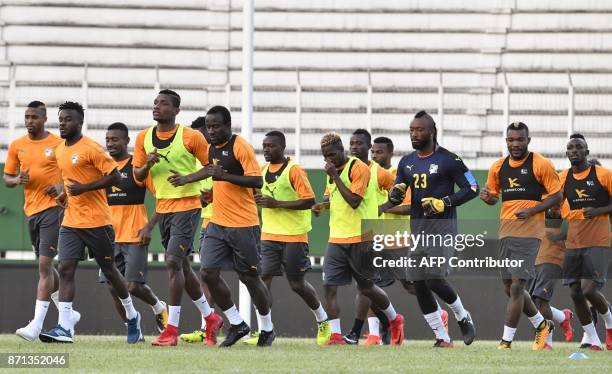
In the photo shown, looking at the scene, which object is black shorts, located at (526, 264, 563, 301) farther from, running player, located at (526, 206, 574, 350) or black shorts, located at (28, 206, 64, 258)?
black shorts, located at (28, 206, 64, 258)

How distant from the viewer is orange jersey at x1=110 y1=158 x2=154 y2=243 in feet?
55.6

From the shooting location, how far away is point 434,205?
14969 millimetres

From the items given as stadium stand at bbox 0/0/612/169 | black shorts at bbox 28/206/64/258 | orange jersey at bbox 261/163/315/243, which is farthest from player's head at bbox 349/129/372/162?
stadium stand at bbox 0/0/612/169

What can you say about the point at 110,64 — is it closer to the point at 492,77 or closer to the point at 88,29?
the point at 88,29

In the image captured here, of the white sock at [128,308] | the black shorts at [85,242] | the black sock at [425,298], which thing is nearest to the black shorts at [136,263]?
the white sock at [128,308]

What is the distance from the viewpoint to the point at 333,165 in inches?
644

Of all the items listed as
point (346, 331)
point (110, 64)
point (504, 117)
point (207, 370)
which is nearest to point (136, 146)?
point (207, 370)

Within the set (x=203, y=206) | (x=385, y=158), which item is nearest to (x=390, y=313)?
(x=385, y=158)

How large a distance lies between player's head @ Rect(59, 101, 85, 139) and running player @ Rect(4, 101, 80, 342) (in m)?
0.72

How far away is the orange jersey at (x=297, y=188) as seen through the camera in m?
16.6

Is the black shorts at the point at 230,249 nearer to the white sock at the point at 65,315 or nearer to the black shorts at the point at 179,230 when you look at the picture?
the black shorts at the point at 179,230

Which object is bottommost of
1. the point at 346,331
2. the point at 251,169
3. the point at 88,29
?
the point at 346,331

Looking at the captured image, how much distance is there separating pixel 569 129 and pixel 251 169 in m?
7.88

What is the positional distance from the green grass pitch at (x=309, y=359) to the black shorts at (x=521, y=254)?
0.72 metres
